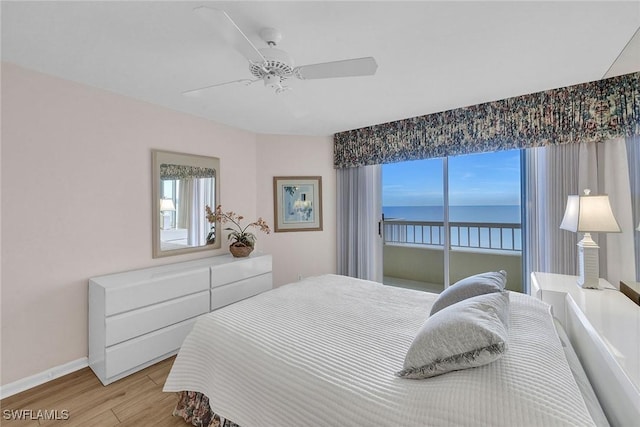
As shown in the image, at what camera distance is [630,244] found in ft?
7.47

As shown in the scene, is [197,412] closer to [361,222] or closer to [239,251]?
[239,251]

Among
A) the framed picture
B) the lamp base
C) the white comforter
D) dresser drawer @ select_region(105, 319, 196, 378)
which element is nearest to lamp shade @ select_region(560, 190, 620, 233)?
the lamp base

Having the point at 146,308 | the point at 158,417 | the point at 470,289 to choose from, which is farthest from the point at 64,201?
the point at 470,289

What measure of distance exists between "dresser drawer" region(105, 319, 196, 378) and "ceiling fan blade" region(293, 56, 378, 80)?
2.44 meters

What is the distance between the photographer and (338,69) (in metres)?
1.62

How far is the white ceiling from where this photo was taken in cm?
147

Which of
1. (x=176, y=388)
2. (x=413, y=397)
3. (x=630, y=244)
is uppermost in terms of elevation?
(x=630, y=244)

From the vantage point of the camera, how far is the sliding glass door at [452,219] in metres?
3.35

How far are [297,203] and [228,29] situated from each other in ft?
9.28

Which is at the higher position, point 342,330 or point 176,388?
point 342,330

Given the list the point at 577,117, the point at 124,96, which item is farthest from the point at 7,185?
the point at 577,117

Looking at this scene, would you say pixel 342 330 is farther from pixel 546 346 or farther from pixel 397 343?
pixel 546 346

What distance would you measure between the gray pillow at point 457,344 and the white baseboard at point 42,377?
2.68 meters

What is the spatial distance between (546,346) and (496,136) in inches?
90.4
